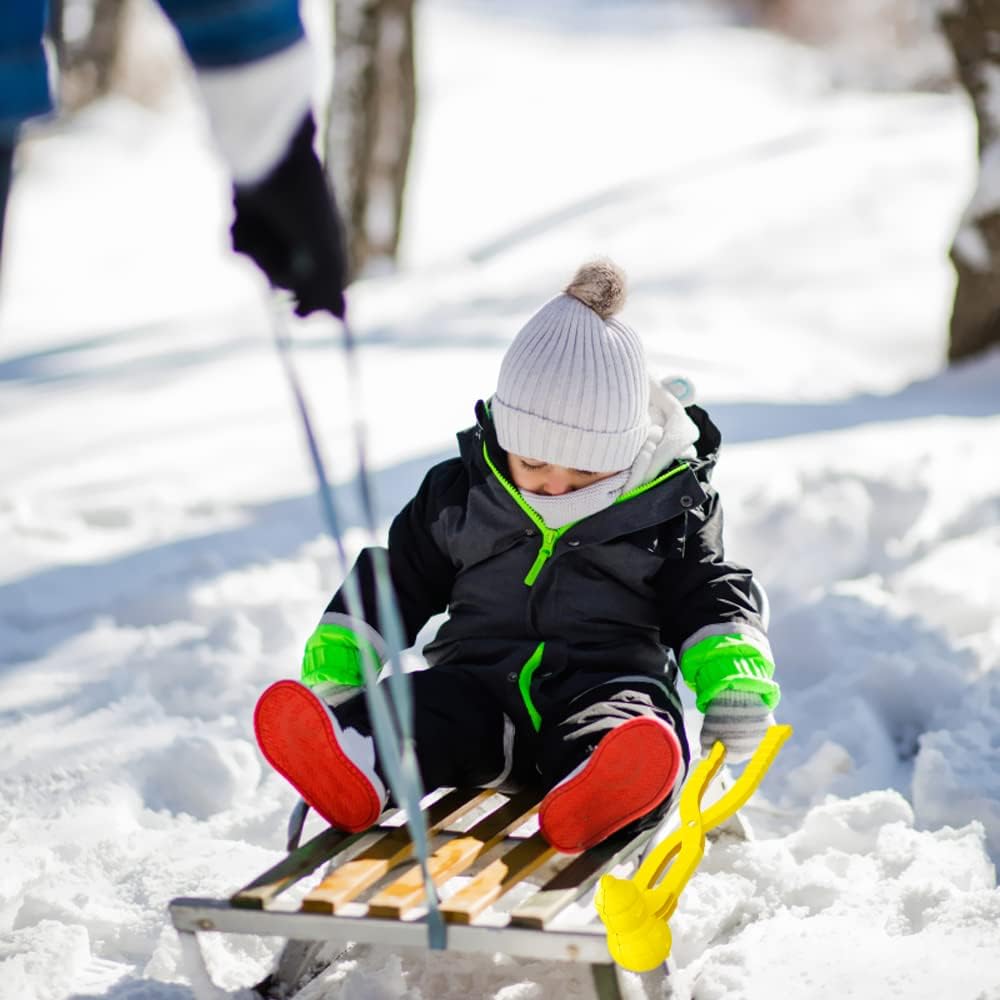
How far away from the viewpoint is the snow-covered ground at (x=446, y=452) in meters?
2.55

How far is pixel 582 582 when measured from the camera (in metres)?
2.75

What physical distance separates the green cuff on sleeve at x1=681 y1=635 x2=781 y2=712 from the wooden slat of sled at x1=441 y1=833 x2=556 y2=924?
0.40 m

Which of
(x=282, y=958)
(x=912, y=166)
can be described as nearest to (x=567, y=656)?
(x=282, y=958)

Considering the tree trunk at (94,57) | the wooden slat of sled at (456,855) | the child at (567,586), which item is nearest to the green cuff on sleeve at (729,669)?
the child at (567,586)

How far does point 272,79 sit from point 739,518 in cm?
261

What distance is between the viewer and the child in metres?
2.59

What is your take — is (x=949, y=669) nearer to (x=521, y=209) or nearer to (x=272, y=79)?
(x=272, y=79)

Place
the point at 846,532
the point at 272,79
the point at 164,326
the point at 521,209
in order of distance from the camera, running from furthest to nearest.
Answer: the point at 521,209
the point at 164,326
the point at 846,532
the point at 272,79

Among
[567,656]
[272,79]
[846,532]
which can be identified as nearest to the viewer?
[272,79]

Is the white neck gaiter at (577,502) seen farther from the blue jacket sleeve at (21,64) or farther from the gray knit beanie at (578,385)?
the blue jacket sleeve at (21,64)

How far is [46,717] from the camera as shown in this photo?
11.3ft

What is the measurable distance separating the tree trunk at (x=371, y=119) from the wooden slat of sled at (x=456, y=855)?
7342mm

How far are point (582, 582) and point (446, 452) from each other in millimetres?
2158

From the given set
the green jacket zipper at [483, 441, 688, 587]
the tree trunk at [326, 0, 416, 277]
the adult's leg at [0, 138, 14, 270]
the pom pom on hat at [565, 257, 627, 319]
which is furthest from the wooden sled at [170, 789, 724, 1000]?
the tree trunk at [326, 0, 416, 277]
